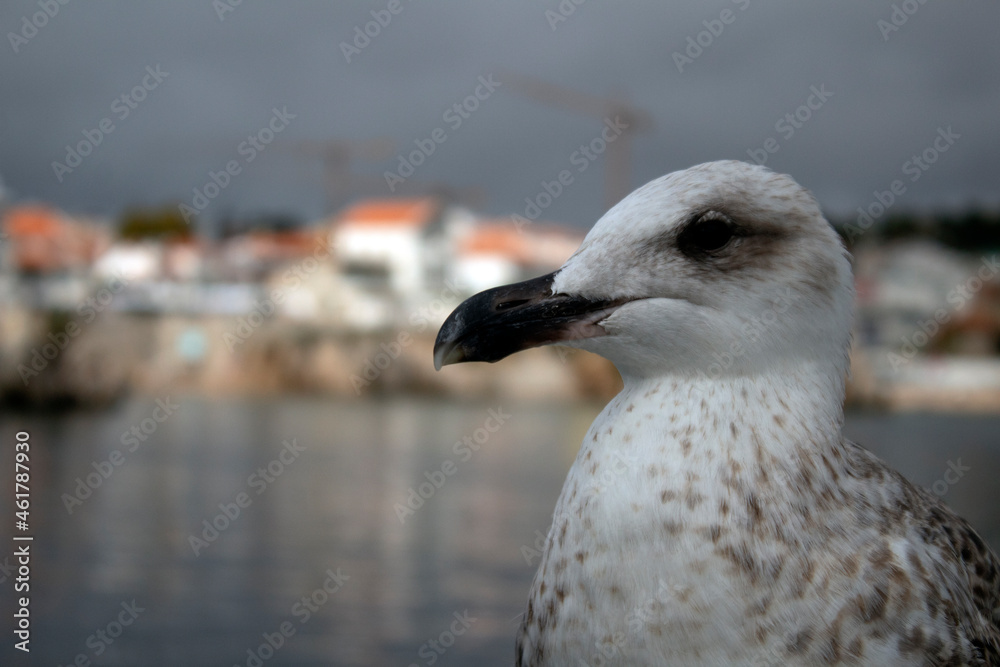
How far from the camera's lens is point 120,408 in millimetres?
40844

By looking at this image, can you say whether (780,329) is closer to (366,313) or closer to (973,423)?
(973,423)

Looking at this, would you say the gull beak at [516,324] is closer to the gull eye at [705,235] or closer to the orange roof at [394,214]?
the gull eye at [705,235]

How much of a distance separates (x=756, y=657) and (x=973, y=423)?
5461 centimetres

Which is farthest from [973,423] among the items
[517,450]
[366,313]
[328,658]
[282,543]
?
[328,658]

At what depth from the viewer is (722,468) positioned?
6.51ft

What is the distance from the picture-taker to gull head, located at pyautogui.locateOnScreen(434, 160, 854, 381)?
2104 millimetres

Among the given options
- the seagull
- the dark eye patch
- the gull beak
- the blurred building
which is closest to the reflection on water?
the seagull

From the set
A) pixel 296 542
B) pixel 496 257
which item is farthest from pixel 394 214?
pixel 296 542

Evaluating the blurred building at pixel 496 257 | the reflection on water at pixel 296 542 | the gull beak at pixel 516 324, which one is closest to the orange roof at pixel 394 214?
the blurred building at pixel 496 257

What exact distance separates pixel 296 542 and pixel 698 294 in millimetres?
11046

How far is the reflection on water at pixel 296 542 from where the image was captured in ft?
26.0

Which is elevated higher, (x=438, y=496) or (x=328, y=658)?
(x=438, y=496)

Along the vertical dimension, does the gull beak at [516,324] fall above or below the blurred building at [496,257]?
below

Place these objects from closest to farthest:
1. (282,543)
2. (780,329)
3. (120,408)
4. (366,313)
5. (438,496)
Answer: (780,329), (282,543), (438,496), (120,408), (366,313)
